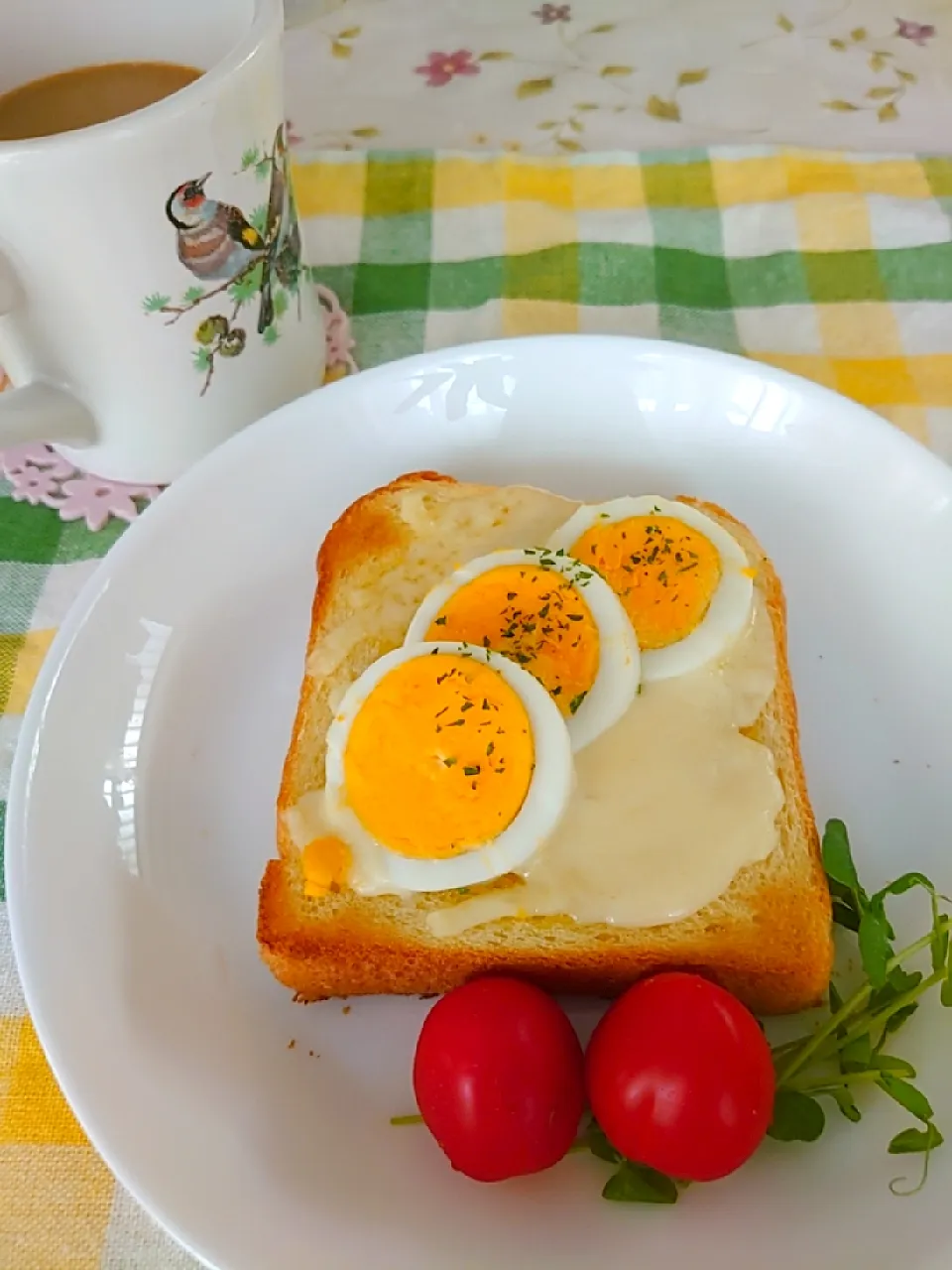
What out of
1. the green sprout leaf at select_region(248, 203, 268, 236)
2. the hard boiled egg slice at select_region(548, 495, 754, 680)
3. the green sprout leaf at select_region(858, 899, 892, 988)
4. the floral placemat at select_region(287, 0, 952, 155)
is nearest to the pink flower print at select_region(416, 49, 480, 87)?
the floral placemat at select_region(287, 0, 952, 155)

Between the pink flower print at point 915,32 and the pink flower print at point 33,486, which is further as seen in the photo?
the pink flower print at point 915,32

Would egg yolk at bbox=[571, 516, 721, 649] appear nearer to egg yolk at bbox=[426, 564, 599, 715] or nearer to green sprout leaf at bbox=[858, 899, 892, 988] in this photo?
egg yolk at bbox=[426, 564, 599, 715]

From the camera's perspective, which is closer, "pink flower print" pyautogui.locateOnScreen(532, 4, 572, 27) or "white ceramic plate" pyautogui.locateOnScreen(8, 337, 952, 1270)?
"white ceramic plate" pyautogui.locateOnScreen(8, 337, 952, 1270)

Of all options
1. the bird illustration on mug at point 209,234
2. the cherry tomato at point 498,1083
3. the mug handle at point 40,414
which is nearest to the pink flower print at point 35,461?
the mug handle at point 40,414

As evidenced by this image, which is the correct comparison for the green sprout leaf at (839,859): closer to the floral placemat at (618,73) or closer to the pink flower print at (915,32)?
the floral placemat at (618,73)

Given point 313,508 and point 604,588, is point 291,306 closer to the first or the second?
point 313,508

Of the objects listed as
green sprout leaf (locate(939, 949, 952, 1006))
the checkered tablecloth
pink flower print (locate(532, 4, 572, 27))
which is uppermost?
pink flower print (locate(532, 4, 572, 27))

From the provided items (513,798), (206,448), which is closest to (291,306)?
(206,448)
